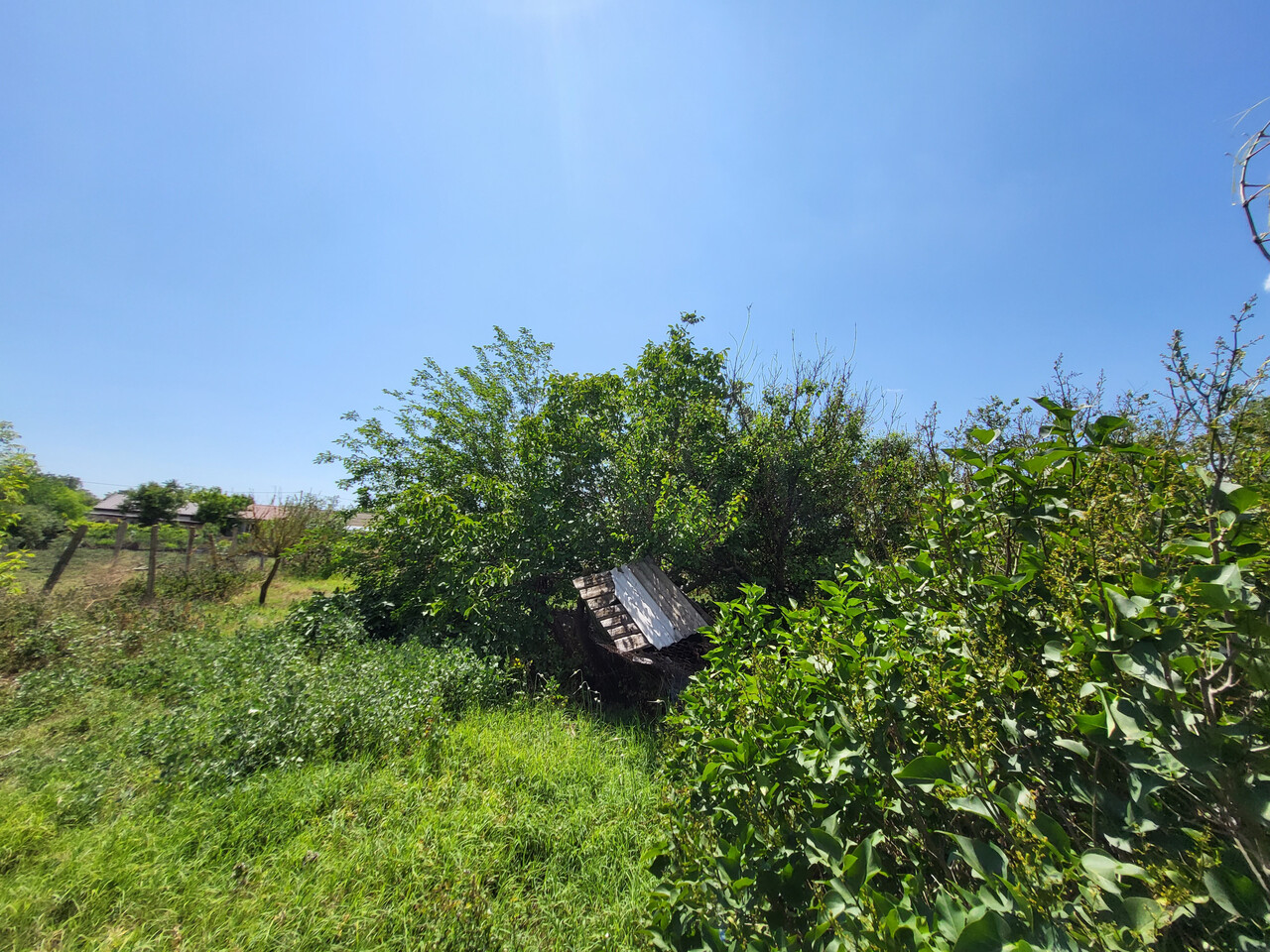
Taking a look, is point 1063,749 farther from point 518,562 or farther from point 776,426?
point 776,426

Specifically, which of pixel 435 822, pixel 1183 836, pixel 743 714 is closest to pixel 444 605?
pixel 435 822

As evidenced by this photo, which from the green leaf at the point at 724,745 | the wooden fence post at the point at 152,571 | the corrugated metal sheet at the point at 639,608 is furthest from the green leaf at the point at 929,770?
the wooden fence post at the point at 152,571

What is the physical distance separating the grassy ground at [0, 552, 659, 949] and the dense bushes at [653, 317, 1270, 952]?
159 cm

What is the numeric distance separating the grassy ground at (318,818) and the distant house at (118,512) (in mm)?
31904

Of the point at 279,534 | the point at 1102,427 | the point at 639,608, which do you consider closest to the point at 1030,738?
the point at 1102,427

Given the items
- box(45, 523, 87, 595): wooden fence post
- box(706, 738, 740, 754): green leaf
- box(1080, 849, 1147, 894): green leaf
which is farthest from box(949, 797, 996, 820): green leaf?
box(45, 523, 87, 595): wooden fence post

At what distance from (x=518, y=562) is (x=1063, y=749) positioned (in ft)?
20.8

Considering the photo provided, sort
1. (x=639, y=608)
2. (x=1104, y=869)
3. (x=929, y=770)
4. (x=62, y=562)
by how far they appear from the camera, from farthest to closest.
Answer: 1. (x=62, y=562)
2. (x=639, y=608)
3. (x=929, y=770)
4. (x=1104, y=869)

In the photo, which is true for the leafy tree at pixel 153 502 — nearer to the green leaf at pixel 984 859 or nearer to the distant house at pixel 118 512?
the distant house at pixel 118 512

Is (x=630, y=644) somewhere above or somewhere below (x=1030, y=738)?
below

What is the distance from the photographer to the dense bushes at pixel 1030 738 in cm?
82

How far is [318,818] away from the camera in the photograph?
3.41 meters

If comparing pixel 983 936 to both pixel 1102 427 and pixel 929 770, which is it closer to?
pixel 929 770

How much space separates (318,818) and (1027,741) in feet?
15.0
